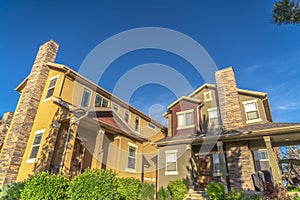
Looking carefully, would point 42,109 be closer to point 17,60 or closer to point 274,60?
point 17,60

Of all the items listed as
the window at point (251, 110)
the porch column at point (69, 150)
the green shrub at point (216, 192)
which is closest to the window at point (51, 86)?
the porch column at point (69, 150)

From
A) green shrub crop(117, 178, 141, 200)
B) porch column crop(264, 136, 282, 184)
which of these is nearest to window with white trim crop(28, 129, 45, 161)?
green shrub crop(117, 178, 141, 200)

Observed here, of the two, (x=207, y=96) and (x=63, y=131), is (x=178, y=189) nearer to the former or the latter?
(x=63, y=131)

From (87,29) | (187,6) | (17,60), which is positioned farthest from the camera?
(17,60)

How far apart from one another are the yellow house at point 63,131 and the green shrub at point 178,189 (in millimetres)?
3818

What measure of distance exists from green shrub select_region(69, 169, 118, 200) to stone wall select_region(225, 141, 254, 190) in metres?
8.89

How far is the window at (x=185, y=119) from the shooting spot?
1543 cm

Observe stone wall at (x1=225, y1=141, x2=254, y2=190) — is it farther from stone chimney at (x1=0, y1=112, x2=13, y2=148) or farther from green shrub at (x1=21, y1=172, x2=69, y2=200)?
stone chimney at (x1=0, y1=112, x2=13, y2=148)

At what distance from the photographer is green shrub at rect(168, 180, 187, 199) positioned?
11.1 meters

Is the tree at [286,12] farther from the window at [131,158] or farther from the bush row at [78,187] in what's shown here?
the window at [131,158]

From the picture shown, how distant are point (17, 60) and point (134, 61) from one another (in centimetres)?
1122

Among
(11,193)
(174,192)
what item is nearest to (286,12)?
(174,192)

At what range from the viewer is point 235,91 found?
47.3 feet

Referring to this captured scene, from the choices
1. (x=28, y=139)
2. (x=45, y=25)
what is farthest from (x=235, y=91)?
(x=45, y=25)
